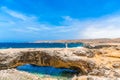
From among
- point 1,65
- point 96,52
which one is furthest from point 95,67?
point 1,65

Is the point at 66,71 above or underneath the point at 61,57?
underneath

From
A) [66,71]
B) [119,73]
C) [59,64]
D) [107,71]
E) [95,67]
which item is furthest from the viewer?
[66,71]

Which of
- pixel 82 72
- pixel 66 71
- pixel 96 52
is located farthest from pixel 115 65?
pixel 66 71

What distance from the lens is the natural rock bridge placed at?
79.5 ft

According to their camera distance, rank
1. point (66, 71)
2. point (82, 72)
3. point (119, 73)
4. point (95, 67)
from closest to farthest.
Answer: point (119, 73) < point (95, 67) < point (82, 72) < point (66, 71)

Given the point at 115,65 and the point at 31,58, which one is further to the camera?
the point at 31,58

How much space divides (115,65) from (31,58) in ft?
33.9

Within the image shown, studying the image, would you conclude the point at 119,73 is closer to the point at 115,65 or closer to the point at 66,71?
the point at 115,65

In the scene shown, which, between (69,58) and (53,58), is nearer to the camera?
(69,58)

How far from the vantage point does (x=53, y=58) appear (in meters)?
26.0

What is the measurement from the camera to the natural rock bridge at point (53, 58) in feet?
79.5

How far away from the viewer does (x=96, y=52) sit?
2772 centimetres

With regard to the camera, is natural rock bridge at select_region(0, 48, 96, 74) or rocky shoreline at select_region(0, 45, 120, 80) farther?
natural rock bridge at select_region(0, 48, 96, 74)

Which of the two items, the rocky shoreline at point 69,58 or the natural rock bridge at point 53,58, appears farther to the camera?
the natural rock bridge at point 53,58
